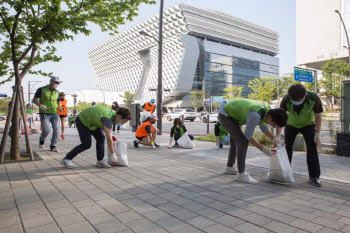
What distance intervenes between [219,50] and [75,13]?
82.1m

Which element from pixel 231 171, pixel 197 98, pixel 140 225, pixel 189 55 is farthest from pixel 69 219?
pixel 189 55

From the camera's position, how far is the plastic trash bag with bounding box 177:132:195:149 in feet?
26.6

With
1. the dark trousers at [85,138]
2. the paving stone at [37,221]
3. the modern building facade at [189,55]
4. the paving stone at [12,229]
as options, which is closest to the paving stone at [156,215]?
the paving stone at [37,221]

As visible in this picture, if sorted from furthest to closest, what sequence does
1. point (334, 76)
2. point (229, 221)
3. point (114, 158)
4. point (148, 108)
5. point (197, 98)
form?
point (197, 98)
point (334, 76)
point (148, 108)
point (114, 158)
point (229, 221)

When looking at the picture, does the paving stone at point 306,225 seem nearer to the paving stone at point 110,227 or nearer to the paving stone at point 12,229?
the paving stone at point 110,227

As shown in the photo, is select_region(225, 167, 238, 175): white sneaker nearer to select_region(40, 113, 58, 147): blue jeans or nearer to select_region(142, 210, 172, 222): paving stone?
select_region(142, 210, 172, 222): paving stone

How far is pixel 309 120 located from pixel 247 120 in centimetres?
111

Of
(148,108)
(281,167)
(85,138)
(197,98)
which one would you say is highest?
(197,98)

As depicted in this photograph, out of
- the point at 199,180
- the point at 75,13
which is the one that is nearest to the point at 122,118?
the point at 199,180

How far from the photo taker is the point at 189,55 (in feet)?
243

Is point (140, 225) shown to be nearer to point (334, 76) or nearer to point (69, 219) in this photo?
point (69, 219)

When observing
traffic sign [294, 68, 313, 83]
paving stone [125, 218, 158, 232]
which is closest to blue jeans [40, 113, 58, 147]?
paving stone [125, 218, 158, 232]

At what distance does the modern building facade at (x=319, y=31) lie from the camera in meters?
54.0

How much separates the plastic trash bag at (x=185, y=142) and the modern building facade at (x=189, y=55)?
5527 cm
